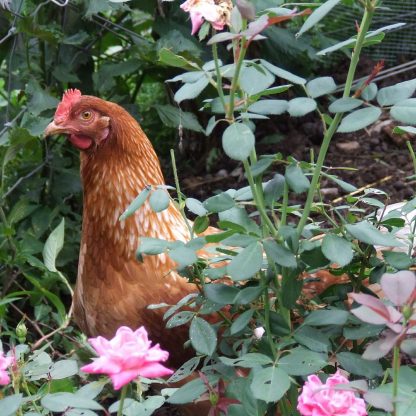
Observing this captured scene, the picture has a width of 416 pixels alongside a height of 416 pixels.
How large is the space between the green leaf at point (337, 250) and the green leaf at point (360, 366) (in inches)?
7.5

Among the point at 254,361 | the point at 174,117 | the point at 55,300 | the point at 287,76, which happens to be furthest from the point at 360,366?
the point at 174,117

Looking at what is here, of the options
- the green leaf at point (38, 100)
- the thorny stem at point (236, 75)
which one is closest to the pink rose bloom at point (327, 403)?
the thorny stem at point (236, 75)

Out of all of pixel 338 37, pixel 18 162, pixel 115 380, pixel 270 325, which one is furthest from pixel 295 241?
pixel 338 37

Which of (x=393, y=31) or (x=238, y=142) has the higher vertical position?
(x=238, y=142)

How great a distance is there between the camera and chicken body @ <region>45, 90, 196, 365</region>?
2.72 metres

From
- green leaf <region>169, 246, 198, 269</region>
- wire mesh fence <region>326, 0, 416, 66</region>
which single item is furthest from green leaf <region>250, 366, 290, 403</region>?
wire mesh fence <region>326, 0, 416, 66</region>

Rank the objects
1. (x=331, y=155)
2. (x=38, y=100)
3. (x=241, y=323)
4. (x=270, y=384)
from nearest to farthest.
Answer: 1. (x=270, y=384)
2. (x=241, y=323)
3. (x=38, y=100)
4. (x=331, y=155)

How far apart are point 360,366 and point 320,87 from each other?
534mm

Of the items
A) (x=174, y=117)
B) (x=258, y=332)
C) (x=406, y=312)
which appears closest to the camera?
(x=406, y=312)

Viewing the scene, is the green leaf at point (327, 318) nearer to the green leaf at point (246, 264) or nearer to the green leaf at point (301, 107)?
the green leaf at point (246, 264)

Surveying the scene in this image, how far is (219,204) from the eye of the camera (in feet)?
5.68

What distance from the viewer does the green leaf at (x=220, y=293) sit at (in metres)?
1.76

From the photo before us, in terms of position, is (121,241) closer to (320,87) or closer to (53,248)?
(53,248)

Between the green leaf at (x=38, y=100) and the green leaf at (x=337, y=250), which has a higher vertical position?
the green leaf at (x=337, y=250)
